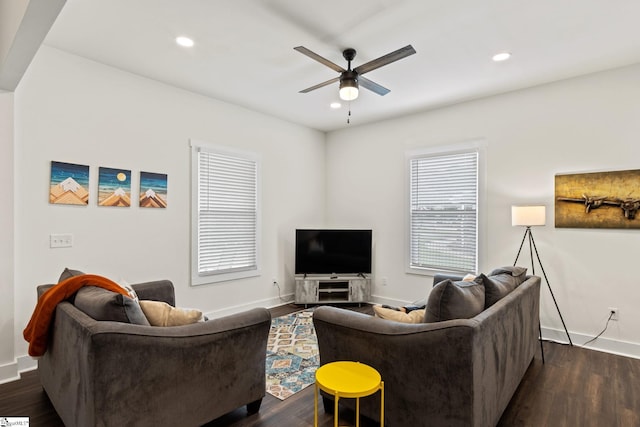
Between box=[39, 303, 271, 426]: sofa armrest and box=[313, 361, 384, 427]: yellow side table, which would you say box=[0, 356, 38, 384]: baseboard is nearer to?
box=[39, 303, 271, 426]: sofa armrest

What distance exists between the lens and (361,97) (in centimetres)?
427

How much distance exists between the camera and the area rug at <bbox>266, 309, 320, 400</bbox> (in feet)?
9.00

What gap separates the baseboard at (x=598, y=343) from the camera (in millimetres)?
3361

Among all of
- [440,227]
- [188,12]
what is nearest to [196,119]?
[188,12]

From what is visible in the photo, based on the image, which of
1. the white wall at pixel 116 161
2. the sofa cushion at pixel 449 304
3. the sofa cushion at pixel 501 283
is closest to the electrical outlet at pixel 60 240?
the white wall at pixel 116 161

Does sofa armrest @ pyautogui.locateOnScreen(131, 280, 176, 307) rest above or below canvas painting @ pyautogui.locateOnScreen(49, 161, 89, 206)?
below

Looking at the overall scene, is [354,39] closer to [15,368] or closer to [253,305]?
[253,305]

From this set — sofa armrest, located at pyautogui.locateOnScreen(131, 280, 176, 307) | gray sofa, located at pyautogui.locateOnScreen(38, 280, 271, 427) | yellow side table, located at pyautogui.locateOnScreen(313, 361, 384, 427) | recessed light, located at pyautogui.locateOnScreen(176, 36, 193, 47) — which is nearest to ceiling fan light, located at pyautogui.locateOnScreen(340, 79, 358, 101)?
recessed light, located at pyautogui.locateOnScreen(176, 36, 193, 47)

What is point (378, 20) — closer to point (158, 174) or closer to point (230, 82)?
point (230, 82)

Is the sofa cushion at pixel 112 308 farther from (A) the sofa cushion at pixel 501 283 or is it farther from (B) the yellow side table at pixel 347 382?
(A) the sofa cushion at pixel 501 283

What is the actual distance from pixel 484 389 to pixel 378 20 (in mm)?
2669

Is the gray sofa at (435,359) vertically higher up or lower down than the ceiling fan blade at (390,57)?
lower down

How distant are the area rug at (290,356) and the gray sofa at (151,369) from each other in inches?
17.7

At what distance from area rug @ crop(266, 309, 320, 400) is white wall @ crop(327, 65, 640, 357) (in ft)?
5.98
